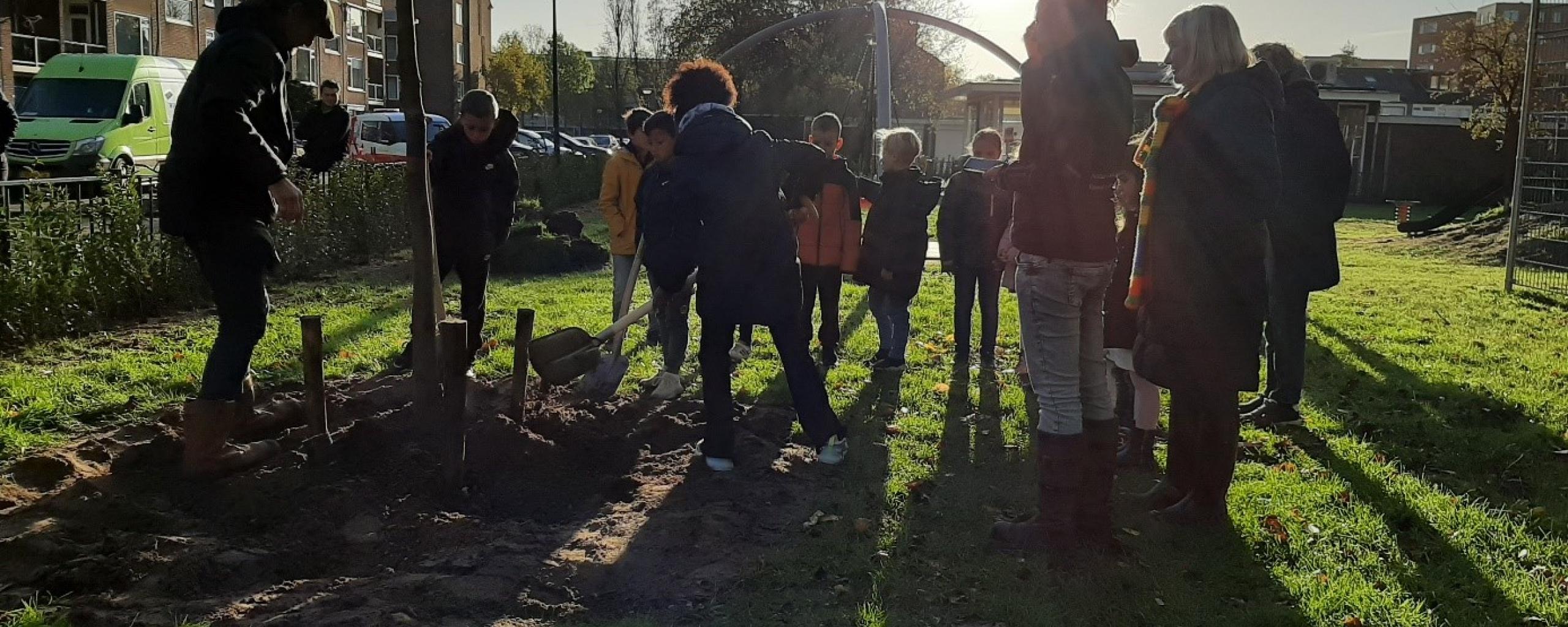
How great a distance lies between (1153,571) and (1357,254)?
17498 mm

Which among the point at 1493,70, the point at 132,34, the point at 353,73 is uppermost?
the point at 353,73

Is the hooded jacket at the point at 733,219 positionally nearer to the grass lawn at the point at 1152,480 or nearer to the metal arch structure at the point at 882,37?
the grass lawn at the point at 1152,480

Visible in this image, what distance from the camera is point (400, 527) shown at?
14.3ft

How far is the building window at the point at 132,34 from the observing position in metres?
38.6

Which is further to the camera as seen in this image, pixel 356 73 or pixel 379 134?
pixel 356 73

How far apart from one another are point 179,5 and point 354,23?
21022mm

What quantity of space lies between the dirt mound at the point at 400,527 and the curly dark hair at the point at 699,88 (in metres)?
1.63

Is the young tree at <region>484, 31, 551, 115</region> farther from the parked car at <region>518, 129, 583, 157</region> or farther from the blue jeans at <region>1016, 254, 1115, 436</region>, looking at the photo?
the blue jeans at <region>1016, 254, 1115, 436</region>

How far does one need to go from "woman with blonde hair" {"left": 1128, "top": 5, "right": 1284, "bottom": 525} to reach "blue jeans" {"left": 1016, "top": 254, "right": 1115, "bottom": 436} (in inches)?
9.7

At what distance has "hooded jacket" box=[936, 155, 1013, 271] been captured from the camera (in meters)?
8.03

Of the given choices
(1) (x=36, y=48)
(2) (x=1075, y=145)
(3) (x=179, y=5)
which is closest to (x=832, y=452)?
(2) (x=1075, y=145)

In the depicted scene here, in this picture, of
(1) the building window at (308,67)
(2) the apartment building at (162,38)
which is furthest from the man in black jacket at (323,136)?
(1) the building window at (308,67)

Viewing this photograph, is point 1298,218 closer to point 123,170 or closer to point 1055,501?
point 1055,501

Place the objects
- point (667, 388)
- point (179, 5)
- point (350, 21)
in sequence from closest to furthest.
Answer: point (667, 388) < point (179, 5) < point (350, 21)
